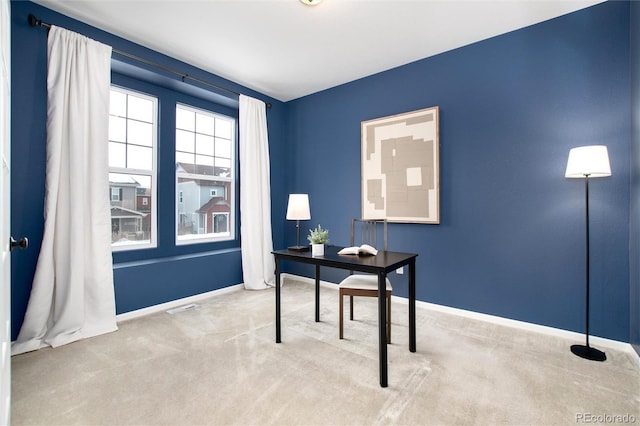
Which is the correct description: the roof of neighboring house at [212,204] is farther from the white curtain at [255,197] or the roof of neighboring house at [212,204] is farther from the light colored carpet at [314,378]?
the light colored carpet at [314,378]

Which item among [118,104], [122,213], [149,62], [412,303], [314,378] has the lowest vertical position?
[314,378]

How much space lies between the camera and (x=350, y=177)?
154 inches

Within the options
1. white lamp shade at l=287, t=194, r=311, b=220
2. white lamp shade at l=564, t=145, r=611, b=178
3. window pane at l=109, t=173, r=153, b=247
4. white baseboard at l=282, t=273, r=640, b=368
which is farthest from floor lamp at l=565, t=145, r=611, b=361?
window pane at l=109, t=173, r=153, b=247

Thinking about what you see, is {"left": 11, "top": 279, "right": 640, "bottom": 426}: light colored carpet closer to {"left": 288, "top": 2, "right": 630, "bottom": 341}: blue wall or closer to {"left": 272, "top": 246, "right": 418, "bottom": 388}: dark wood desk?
{"left": 272, "top": 246, "right": 418, "bottom": 388}: dark wood desk

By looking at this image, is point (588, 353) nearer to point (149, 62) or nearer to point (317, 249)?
point (317, 249)

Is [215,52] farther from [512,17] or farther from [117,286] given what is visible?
[512,17]

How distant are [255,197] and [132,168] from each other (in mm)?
1407

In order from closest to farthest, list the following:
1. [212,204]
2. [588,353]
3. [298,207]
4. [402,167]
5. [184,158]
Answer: [588,353]
[298,207]
[402,167]
[184,158]
[212,204]

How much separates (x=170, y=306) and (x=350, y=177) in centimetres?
252

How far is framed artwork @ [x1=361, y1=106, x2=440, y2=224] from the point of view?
320 cm

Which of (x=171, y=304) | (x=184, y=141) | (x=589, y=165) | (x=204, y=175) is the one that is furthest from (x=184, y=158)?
(x=589, y=165)

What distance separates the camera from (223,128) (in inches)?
165

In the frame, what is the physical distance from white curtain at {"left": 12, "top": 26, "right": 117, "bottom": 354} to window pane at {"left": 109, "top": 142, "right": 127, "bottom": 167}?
407 millimetres

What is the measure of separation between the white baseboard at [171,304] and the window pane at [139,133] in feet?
5.68
